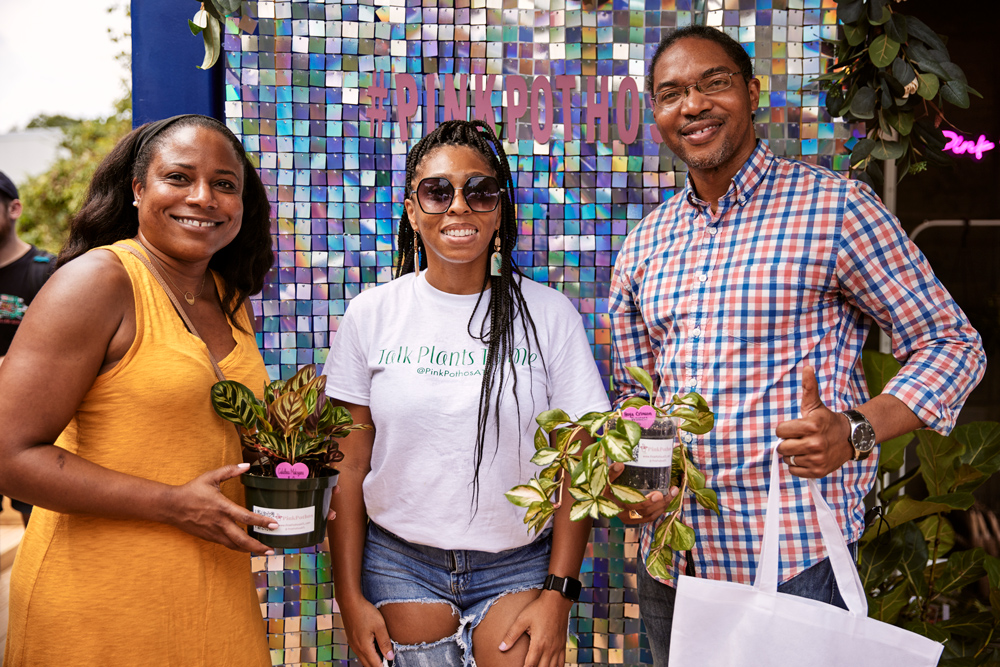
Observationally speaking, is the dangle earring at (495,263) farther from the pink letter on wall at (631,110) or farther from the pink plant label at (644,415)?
the pink letter on wall at (631,110)

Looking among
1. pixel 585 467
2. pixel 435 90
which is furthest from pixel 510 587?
pixel 435 90

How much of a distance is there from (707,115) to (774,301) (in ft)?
1.57

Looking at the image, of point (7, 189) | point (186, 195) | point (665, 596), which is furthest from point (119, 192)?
point (7, 189)

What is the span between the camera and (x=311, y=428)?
1477 millimetres

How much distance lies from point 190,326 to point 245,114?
0.99 meters

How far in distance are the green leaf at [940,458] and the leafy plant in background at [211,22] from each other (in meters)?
2.39

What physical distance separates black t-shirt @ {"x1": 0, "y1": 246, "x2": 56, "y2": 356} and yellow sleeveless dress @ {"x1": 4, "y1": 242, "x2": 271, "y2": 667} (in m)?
2.47

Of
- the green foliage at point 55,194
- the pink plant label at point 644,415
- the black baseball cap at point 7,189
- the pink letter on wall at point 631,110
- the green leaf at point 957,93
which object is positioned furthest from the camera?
the green foliage at point 55,194

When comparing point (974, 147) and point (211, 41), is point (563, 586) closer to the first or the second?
point (211, 41)

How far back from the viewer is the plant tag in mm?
1382

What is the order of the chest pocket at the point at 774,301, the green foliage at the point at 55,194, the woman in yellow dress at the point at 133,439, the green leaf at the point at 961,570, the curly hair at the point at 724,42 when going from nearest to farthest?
the woman in yellow dress at the point at 133,439 < the chest pocket at the point at 774,301 < the curly hair at the point at 724,42 < the green leaf at the point at 961,570 < the green foliage at the point at 55,194

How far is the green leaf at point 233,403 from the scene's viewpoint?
55.9 inches

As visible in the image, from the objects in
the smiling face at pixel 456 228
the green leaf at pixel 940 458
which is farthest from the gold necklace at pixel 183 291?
the green leaf at pixel 940 458

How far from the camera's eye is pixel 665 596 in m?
1.79
